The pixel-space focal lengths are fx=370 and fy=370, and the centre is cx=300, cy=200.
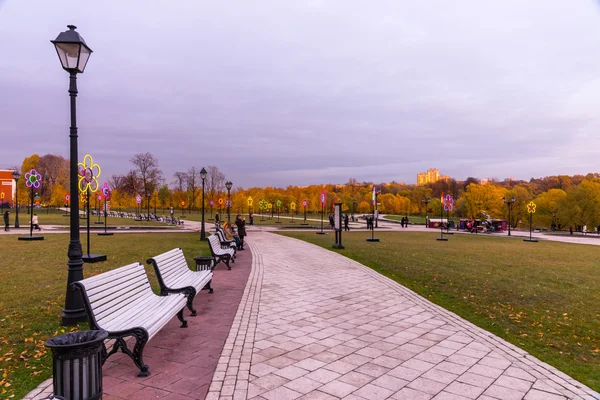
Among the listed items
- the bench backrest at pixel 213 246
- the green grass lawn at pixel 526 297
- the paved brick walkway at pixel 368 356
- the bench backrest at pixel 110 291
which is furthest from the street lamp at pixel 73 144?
the green grass lawn at pixel 526 297

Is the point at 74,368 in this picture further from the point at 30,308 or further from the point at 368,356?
the point at 30,308

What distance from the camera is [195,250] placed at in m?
16.0

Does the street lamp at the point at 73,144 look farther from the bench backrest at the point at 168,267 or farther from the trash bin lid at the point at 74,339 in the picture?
the trash bin lid at the point at 74,339

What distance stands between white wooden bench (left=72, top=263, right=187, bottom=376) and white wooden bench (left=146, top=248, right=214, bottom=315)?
1.40 ft

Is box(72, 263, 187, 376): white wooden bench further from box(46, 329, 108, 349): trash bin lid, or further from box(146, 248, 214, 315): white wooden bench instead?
box(46, 329, 108, 349): trash bin lid

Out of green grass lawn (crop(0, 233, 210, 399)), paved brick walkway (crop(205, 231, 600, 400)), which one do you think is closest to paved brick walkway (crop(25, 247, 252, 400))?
paved brick walkway (crop(205, 231, 600, 400))

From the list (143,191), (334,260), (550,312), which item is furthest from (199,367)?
(143,191)

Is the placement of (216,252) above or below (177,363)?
above

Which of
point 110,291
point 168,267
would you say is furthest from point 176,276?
point 110,291

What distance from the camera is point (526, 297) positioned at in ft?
27.2

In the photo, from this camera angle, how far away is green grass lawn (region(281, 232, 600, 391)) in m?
5.14

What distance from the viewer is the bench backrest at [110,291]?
3.92 m

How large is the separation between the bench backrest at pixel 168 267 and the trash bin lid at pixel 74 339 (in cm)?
232

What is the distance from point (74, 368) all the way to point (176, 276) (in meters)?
3.74
